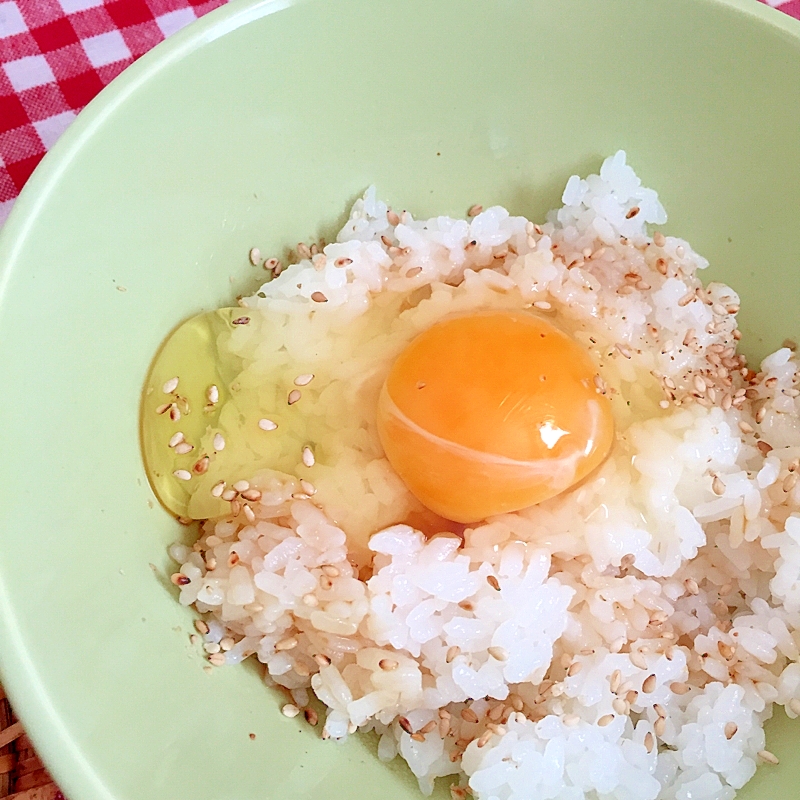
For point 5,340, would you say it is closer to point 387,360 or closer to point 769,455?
point 387,360

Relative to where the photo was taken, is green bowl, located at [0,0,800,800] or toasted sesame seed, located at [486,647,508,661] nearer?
green bowl, located at [0,0,800,800]

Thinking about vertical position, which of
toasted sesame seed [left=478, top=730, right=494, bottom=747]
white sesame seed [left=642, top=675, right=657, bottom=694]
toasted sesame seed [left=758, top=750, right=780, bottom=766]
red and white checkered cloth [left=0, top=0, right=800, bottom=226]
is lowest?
toasted sesame seed [left=758, top=750, right=780, bottom=766]

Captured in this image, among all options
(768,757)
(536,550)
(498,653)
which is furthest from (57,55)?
(768,757)

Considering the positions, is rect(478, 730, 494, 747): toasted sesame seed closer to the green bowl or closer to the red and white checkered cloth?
the green bowl

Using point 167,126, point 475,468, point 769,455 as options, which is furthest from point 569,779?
point 167,126

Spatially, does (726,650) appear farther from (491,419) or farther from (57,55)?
(57,55)

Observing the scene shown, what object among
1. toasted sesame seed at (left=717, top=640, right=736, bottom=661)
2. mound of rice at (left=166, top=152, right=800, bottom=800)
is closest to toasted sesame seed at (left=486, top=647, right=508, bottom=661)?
mound of rice at (left=166, top=152, right=800, bottom=800)
